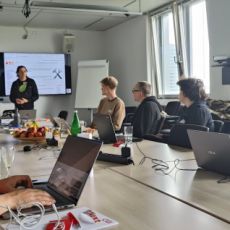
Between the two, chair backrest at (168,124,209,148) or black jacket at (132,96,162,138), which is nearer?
chair backrest at (168,124,209,148)

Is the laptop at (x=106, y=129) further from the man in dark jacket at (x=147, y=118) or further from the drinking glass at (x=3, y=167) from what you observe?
the drinking glass at (x=3, y=167)

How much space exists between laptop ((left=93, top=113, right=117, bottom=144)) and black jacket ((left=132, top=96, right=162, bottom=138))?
0.90 metres

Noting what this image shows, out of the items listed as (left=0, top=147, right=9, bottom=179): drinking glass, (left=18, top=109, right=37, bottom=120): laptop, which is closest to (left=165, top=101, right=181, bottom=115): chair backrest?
(left=18, top=109, right=37, bottom=120): laptop

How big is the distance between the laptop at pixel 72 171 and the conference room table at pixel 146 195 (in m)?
0.07

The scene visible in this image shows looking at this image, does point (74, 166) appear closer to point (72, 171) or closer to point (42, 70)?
point (72, 171)

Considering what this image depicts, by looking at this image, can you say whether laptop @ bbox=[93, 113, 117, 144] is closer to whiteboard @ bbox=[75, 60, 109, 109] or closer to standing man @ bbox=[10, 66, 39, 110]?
standing man @ bbox=[10, 66, 39, 110]

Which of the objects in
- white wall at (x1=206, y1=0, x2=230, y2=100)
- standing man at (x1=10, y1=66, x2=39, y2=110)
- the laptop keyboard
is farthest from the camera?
standing man at (x1=10, y1=66, x2=39, y2=110)

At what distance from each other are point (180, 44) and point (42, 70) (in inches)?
122

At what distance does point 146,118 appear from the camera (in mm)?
3963

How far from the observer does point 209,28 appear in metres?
5.44

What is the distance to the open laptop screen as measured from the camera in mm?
1354

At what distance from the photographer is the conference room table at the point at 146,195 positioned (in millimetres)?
1191

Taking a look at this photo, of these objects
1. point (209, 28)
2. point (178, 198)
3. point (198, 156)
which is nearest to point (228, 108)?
point (209, 28)

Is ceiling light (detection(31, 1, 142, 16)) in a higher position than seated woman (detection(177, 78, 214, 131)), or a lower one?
higher
